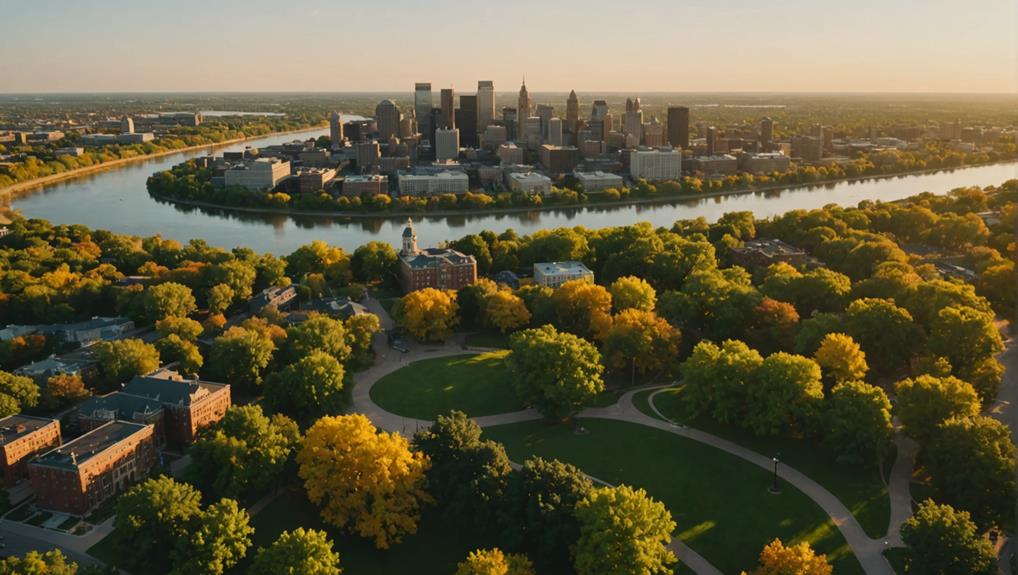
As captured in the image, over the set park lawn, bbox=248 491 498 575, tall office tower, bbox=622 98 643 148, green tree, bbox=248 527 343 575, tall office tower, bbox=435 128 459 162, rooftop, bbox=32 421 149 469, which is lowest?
park lawn, bbox=248 491 498 575

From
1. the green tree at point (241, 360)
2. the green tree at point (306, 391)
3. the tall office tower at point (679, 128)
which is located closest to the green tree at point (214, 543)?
the green tree at point (306, 391)

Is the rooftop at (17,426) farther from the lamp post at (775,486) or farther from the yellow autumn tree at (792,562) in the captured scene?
the lamp post at (775,486)

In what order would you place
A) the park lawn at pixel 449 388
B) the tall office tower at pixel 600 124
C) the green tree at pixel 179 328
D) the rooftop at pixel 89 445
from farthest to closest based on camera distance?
the tall office tower at pixel 600 124
the green tree at pixel 179 328
the park lawn at pixel 449 388
the rooftop at pixel 89 445

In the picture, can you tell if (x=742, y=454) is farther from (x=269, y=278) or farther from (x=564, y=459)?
(x=269, y=278)

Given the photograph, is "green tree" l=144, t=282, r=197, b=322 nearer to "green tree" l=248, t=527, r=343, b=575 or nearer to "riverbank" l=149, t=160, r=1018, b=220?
"green tree" l=248, t=527, r=343, b=575

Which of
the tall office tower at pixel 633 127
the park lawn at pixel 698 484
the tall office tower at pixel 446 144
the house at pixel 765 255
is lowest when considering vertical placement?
the park lawn at pixel 698 484

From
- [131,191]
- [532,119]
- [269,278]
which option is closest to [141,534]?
[269,278]

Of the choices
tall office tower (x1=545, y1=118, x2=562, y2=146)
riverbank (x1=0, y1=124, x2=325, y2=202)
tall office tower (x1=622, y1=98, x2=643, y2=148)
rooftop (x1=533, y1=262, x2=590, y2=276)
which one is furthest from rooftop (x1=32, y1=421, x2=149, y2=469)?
tall office tower (x1=622, y1=98, x2=643, y2=148)
